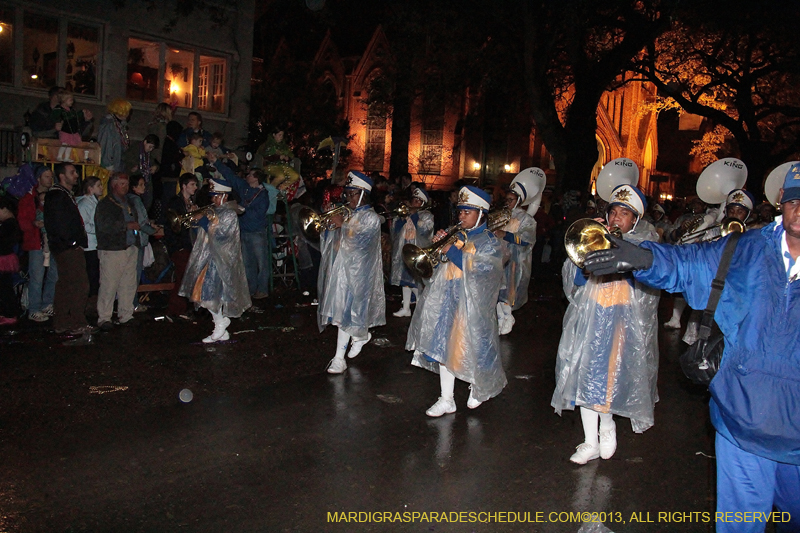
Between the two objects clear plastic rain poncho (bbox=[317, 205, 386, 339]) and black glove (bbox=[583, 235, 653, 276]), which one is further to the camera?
clear plastic rain poncho (bbox=[317, 205, 386, 339])

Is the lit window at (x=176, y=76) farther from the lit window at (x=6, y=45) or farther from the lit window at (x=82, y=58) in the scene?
the lit window at (x=6, y=45)

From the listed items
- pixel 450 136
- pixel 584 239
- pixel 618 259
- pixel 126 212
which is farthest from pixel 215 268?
pixel 450 136

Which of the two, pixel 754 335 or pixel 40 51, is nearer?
pixel 754 335

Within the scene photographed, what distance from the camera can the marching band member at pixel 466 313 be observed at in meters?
5.88

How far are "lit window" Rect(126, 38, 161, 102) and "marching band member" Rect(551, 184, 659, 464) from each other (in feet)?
39.6

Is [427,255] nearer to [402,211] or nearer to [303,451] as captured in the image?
[303,451]

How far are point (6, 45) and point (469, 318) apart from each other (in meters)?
11.3

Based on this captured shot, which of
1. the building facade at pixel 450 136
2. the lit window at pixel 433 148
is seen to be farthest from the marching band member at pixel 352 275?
the lit window at pixel 433 148

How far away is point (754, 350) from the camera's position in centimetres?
305

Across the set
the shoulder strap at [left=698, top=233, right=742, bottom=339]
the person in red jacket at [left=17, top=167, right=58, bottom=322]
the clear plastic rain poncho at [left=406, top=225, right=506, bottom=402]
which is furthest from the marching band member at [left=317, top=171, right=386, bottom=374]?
the shoulder strap at [left=698, top=233, right=742, bottom=339]

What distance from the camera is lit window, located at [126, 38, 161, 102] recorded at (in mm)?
14359

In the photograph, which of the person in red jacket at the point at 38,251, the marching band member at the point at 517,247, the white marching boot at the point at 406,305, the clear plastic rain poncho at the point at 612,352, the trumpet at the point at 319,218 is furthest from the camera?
the white marching boot at the point at 406,305

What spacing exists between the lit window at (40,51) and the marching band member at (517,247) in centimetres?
943

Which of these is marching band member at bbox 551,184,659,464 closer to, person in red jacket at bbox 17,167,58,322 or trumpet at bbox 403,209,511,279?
trumpet at bbox 403,209,511,279
